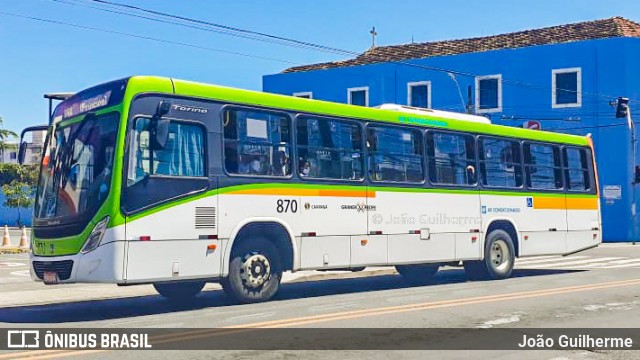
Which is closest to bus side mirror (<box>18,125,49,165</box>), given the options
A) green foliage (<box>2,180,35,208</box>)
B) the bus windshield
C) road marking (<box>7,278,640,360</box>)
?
the bus windshield

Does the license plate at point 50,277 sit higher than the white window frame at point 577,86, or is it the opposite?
the white window frame at point 577,86

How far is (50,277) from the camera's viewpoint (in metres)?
10.7

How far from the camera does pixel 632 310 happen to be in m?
11.0

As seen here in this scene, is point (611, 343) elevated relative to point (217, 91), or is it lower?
lower

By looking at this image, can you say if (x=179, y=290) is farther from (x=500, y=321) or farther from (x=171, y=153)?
(x=500, y=321)

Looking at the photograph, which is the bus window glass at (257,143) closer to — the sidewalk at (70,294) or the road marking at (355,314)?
the road marking at (355,314)

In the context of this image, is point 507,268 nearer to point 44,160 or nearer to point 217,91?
point 217,91

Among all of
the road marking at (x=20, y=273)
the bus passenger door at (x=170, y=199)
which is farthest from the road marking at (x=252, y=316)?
the road marking at (x=20, y=273)

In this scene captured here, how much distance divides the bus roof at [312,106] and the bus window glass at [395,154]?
0.24 meters

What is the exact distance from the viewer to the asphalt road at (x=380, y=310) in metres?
7.70

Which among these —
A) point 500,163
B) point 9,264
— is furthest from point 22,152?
point 9,264

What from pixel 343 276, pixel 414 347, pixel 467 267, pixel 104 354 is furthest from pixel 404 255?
pixel 104 354

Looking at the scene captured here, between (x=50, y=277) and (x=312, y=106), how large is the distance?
5.05 meters

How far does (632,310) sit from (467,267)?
5849 millimetres
